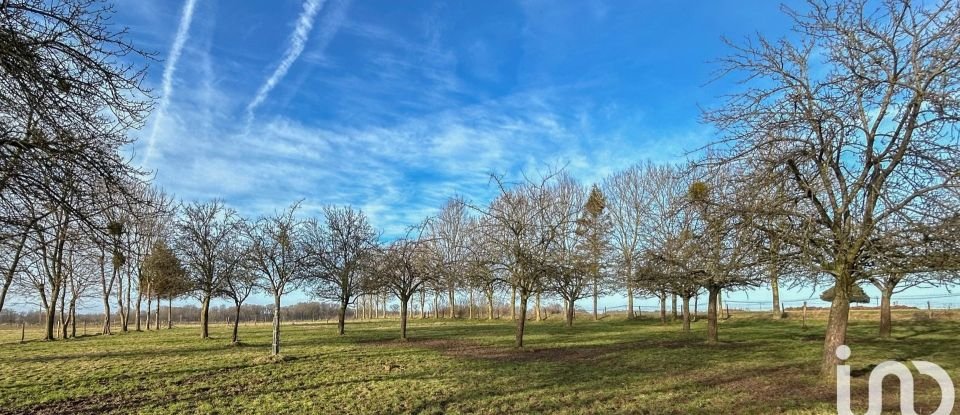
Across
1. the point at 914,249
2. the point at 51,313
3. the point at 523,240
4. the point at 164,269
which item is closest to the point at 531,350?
the point at 523,240

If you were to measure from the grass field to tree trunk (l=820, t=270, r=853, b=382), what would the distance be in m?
0.43

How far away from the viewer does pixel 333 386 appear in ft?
30.3

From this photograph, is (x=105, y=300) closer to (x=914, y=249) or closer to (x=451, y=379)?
(x=451, y=379)

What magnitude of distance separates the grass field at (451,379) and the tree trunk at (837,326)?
43cm

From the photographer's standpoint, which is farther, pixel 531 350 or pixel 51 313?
pixel 51 313

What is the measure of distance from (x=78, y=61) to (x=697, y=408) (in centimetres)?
862


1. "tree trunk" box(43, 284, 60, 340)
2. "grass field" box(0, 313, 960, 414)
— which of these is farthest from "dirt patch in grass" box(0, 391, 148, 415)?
"tree trunk" box(43, 284, 60, 340)

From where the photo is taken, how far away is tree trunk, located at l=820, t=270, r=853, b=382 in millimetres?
9383

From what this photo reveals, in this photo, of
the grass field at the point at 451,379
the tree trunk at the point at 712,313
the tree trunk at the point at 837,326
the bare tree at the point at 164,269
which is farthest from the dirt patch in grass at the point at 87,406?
the bare tree at the point at 164,269

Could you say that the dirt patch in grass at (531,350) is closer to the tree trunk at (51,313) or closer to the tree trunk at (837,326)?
the tree trunk at (837,326)

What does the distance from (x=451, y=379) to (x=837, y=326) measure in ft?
24.1

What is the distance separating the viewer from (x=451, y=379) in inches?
391

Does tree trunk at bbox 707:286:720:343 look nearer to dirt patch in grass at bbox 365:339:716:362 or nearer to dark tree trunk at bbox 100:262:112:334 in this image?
dirt patch in grass at bbox 365:339:716:362

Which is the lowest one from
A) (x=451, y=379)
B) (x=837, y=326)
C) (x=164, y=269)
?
(x=451, y=379)
